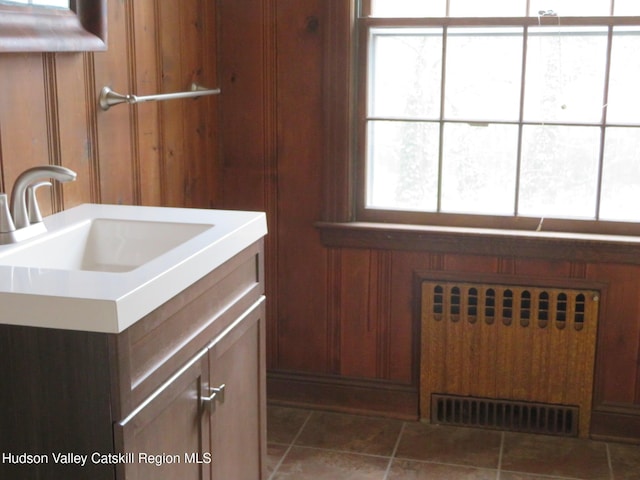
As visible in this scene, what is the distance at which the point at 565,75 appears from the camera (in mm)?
2695

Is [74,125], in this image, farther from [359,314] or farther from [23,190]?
[359,314]

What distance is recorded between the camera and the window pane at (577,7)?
264 centimetres

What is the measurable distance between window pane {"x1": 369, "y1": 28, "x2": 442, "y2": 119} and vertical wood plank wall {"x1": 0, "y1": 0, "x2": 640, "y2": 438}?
0.13m

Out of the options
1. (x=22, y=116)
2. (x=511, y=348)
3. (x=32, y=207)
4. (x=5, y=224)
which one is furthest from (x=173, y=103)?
(x=511, y=348)

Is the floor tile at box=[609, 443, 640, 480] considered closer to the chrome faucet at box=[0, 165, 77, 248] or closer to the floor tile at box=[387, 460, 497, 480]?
the floor tile at box=[387, 460, 497, 480]

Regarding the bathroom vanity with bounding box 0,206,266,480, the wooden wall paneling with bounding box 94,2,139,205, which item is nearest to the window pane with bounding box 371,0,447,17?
the wooden wall paneling with bounding box 94,2,139,205

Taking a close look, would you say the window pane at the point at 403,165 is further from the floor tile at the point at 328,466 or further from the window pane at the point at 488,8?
the floor tile at the point at 328,466

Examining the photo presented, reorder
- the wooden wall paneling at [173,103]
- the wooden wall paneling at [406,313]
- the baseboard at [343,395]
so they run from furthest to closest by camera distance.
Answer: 1. the baseboard at [343,395]
2. the wooden wall paneling at [406,313]
3. the wooden wall paneling at [173,103]

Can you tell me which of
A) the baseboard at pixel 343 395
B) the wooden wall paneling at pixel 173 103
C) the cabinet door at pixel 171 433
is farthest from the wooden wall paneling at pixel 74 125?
the baseboard at pixel 343 395

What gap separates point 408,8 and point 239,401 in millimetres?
1521

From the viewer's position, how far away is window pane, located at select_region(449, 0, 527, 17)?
106 inches

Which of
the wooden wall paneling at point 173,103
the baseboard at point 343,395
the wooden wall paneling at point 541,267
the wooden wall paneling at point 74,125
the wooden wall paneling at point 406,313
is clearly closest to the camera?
the wooden wall paneling at point 74,125

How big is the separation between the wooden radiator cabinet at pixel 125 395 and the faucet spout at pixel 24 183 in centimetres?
39

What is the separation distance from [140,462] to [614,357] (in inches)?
74.1
